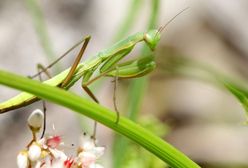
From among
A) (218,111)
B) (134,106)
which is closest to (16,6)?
(218,111)

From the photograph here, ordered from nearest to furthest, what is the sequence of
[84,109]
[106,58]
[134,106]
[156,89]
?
[84,109] → [106,58] → [134,106] → [156,89]

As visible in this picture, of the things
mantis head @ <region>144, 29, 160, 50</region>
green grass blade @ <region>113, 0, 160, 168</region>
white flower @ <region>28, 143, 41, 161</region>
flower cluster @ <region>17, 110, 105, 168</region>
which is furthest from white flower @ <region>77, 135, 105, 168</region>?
green grass blade @ <region>113, 0, 160, 168</region>

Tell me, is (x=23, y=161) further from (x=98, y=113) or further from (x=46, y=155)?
(x=98, y=113)

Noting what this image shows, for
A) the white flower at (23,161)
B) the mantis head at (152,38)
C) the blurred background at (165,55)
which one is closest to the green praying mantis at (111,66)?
the mantis head at (152,38)

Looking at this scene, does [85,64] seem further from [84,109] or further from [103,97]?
[103,97]

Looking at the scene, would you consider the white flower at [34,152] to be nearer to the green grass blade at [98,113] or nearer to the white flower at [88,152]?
the white flower at [88,152]

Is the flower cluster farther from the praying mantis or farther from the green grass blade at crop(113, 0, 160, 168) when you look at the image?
the green grass blade at crop(113, 0, 160, 168)

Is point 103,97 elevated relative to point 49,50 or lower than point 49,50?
elevated

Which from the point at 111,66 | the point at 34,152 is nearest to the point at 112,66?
the point at 111,66
